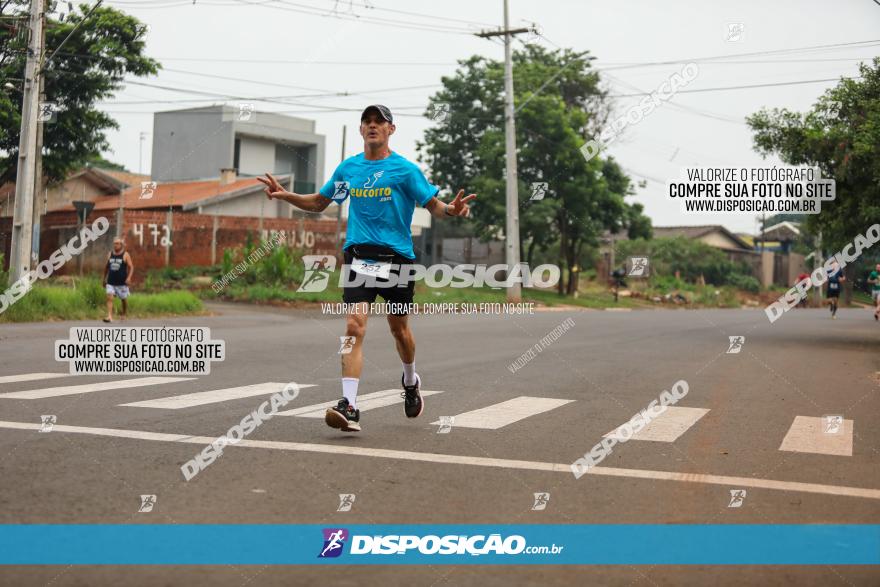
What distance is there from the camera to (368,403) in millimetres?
8523

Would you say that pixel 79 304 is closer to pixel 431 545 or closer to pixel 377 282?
pixel 377 282

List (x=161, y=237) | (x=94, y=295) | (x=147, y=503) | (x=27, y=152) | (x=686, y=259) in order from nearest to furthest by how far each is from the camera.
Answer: (x=147, y=503) < (x=27, y=152) < (x=94, y=295) < (x=161, y=237) < (x=686, y=259)

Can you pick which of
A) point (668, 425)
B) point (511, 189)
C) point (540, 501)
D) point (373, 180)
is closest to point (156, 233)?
point (511, 189)

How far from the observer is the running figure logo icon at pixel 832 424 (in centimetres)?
752

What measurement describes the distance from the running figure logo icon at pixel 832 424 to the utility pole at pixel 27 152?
1597 centimetres

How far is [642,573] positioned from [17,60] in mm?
33261

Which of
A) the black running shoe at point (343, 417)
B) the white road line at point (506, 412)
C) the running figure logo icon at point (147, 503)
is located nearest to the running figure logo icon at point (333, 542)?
the running figure logo icon at point (147, 503)

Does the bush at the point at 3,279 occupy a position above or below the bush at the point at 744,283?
below

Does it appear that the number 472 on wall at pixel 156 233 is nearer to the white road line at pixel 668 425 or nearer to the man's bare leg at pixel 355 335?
the white road line at pixel 668 425

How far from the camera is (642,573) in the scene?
380 cm

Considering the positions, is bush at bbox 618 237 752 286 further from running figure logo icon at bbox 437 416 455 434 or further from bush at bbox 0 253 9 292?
running figure logo icon at bbox 437 416 455 434

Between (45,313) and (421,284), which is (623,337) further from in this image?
(421,284)

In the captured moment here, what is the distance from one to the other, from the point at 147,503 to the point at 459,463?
1.93 metres

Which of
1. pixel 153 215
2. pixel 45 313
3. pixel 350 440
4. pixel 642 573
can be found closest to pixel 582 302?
pixel 153 215
